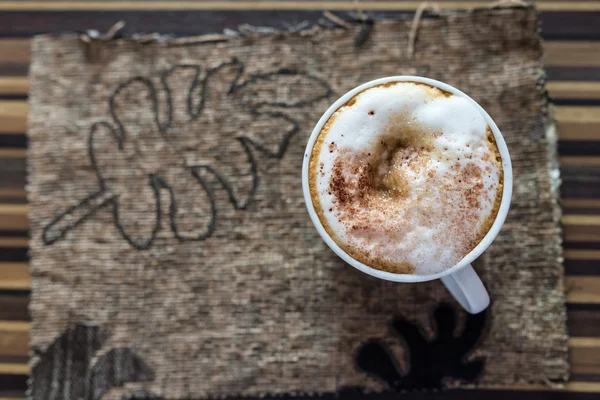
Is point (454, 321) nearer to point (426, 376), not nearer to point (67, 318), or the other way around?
point (426, 376)

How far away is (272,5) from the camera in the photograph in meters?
0.65

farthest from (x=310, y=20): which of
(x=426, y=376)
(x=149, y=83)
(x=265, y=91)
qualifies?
(x=426, y=376)

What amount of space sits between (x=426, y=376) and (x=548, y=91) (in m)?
0.39

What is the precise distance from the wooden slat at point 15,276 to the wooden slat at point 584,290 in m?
0.70

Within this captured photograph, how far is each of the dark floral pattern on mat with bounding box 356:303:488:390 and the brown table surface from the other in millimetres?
31

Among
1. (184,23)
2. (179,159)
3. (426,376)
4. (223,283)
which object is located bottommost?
(426,376)

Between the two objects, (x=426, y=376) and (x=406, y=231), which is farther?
(x=426, y=376)

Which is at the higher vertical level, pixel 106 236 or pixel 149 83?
pixel 149 83

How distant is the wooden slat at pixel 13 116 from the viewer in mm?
662

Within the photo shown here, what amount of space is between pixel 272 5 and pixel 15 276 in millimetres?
496

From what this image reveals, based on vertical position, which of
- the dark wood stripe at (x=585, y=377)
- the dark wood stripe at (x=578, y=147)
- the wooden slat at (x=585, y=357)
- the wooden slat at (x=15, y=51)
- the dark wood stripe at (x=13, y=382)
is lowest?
the dark wood stripe at (x=13, y=382)

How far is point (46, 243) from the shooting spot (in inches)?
24.7

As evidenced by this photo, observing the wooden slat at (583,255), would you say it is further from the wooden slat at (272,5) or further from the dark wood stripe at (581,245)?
the wooden slat at (272,5)

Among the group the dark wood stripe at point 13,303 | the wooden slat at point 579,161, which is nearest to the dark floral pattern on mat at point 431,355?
the wooden slat at point 579,161
